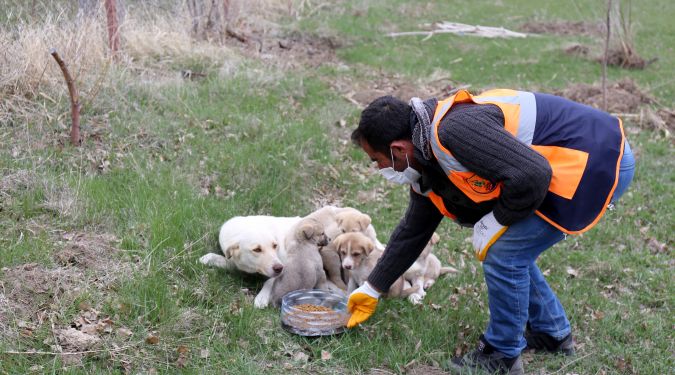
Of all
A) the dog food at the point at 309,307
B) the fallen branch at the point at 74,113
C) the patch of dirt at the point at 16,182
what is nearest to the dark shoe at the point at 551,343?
the dog food at the point at 309,307

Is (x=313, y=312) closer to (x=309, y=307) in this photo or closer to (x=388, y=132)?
(x=309, y=307)

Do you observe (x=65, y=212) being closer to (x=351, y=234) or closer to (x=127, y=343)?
(x=127, y=343)

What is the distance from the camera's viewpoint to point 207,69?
36.6ft

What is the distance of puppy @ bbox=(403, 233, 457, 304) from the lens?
6133mm

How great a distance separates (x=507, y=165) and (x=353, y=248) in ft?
7.79

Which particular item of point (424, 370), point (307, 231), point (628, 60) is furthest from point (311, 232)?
point (628, 60)

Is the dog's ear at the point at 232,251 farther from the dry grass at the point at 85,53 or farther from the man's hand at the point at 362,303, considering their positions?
the dry grass at the point at 85,53

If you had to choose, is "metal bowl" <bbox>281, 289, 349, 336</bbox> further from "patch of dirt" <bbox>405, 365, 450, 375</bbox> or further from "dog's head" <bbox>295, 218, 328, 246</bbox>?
"patch of dirt" <bbox>405, 365, 450, 375</bbox>

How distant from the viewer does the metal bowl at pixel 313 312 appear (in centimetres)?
527

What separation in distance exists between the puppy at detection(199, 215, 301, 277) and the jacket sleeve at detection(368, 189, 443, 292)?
1.05 meters

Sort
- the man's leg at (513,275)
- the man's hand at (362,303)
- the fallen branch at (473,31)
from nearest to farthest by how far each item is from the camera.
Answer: the man's leg at (513,275) < the man's hand at (362,303) < the fallen branch at (473,31)

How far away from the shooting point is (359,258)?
240 inches

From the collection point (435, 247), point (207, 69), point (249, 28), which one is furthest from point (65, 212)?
point (249, 28)

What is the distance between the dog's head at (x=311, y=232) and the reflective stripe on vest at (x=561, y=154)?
6.64ft
